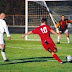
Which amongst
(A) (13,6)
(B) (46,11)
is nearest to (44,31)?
(B) (46,11)

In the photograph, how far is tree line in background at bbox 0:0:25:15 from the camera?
51253mm

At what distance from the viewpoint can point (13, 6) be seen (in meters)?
52.7

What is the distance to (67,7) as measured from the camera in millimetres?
26969

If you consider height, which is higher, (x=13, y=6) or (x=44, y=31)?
(x=13, y=6)

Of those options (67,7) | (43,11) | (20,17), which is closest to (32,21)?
(43,11)

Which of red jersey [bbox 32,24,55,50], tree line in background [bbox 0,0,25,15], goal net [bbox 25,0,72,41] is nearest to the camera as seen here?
red jersey [bbox 32,24,55,50]

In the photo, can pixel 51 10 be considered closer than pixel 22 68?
No

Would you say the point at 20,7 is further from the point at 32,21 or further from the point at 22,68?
the point at 22,68

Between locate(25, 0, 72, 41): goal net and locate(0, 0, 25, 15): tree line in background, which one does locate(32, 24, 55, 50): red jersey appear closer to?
locate(25, 0, 72, 41): goal net

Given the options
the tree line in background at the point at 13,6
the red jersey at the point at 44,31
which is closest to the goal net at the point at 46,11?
the red jersey at the point at 44,31

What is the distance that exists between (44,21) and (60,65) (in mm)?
1613

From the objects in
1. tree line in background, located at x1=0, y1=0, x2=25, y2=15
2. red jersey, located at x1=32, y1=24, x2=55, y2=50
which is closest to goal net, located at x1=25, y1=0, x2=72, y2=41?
red jersey, located at x1=32, y1=24, x2=55, y2=50

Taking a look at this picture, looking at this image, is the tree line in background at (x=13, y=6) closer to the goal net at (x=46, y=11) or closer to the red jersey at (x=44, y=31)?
the goal net at (x=46, y=11)

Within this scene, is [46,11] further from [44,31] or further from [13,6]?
[13,6]
